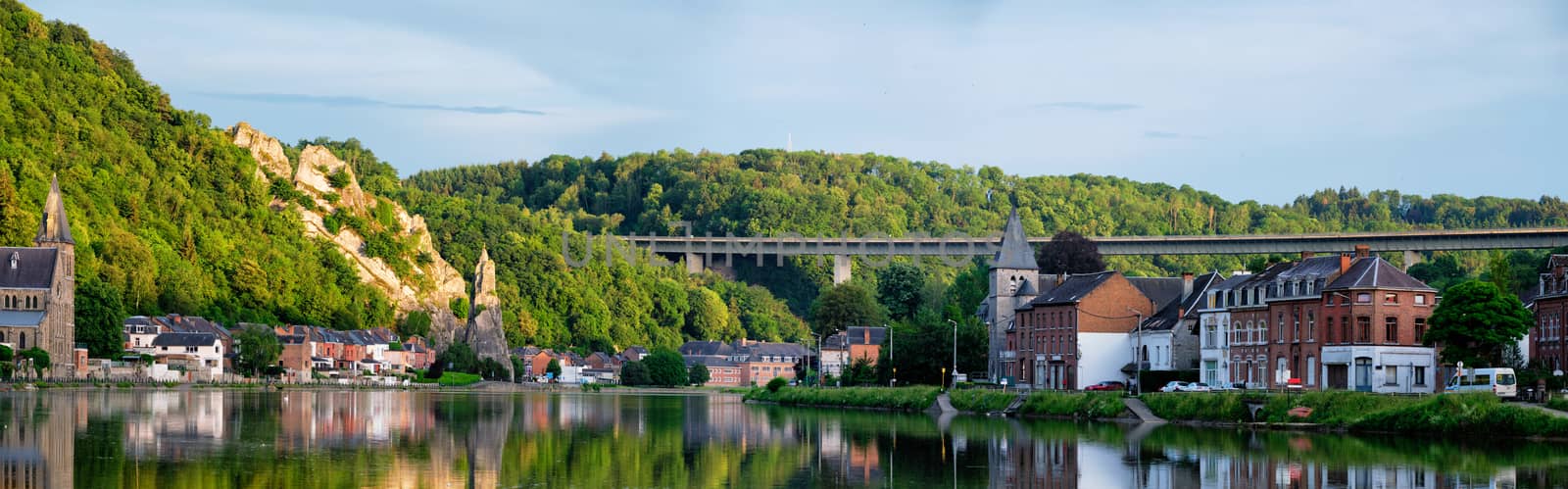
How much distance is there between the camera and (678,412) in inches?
3071

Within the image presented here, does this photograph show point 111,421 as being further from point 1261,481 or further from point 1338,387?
point 1338,387

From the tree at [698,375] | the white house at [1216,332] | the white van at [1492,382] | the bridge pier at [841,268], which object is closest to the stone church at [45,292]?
the white house at [1216,332]

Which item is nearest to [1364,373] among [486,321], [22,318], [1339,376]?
[1339,376]

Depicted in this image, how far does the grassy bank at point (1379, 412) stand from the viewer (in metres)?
47.0

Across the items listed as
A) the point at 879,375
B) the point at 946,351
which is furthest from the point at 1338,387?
the point at 879,375

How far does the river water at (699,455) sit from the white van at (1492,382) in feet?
20.3

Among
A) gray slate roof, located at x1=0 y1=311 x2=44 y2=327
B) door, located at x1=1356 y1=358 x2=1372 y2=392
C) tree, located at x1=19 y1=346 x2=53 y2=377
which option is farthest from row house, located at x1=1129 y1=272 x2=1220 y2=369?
gray slate roof, located at x1=0 y1=311 x2=44 y2=327

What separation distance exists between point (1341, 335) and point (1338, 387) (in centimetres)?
186

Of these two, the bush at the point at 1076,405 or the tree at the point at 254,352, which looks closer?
the bush at the point at 1076,405

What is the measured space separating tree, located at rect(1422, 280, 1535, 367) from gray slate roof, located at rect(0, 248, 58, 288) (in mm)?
82571

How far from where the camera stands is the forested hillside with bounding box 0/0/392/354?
4906 inches

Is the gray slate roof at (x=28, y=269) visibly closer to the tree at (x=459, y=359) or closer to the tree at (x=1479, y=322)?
the tree at (x=459, y=359)

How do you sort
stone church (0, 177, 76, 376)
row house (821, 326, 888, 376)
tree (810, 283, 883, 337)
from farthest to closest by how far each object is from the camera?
tree (810, 283, 883, 337) → row house (821, 326, 888, 376) → stone church (0, 177, 76, 376)

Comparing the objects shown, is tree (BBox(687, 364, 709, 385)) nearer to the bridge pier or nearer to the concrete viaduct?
the concrete viaduct
